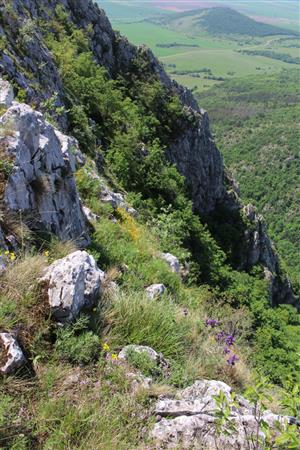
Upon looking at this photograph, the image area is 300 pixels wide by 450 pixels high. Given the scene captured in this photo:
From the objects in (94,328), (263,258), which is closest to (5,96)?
(94,328)

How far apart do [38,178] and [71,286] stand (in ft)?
8.77

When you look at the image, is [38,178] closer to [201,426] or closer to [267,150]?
[201,426]

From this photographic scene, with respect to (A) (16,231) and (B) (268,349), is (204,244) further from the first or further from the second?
(A) (16,231)

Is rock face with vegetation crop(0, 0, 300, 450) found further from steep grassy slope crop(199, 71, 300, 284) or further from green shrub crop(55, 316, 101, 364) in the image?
steep grassy slope crop(199, 71, 300, 284)

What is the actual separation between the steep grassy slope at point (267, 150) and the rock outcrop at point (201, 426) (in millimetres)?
61762

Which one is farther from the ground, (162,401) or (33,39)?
(33,39)

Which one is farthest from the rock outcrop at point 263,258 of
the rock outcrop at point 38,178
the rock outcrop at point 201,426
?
the rock outcrop at point 201,426

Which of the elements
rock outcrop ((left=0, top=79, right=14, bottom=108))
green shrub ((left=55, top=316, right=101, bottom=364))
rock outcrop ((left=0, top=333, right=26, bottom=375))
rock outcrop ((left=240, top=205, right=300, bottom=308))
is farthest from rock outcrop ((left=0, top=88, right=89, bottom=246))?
rock outcrop ((left=240, top=205, right=300, bottom=308))

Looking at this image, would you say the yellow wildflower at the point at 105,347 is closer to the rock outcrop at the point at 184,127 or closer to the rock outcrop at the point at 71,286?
the rock outcrop at the point at 71,286

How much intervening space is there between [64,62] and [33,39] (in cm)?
406

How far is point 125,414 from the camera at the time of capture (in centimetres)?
338

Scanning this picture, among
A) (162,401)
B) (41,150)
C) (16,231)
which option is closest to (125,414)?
(162,401)

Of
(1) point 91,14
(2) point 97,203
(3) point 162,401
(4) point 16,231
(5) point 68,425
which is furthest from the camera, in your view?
(1) point 91,14

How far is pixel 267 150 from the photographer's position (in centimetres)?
12212
